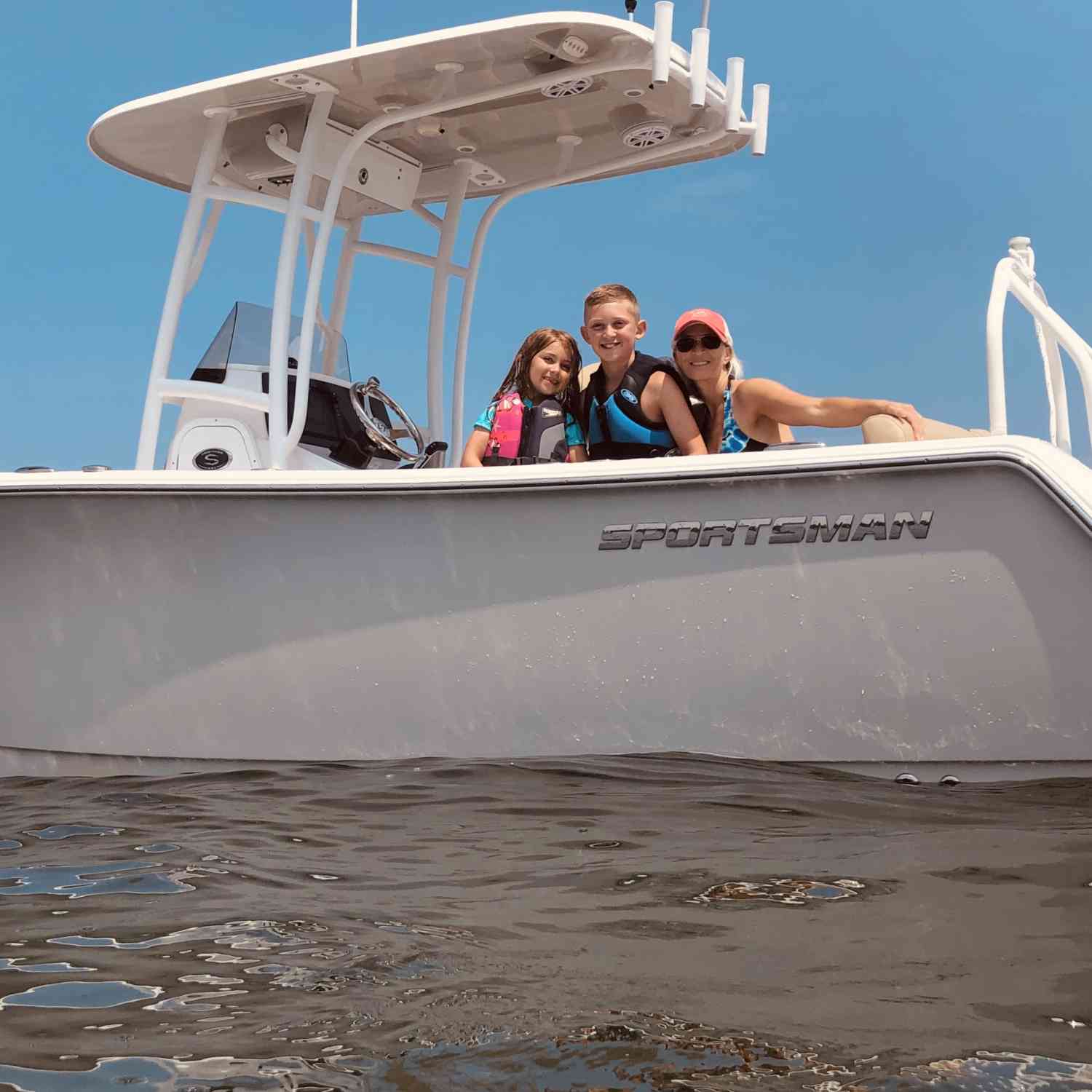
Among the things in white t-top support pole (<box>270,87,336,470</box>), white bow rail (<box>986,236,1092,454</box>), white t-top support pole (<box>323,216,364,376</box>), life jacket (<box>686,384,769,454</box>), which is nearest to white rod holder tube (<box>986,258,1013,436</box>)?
white bow rail (<box>986,236,1092,454</box>)

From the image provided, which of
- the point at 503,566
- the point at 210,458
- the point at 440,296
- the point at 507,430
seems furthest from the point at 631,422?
the point at 440,296

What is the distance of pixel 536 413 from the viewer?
4.92m

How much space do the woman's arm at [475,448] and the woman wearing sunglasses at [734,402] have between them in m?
0.81

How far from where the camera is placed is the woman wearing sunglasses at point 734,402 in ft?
14.0

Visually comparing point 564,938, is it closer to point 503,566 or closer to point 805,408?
point 503,566

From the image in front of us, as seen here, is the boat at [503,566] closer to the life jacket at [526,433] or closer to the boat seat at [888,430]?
the boat seat at [888,430]

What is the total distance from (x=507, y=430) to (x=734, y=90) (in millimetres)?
1690

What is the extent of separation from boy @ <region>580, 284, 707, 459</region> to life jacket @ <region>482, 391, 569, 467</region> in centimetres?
15

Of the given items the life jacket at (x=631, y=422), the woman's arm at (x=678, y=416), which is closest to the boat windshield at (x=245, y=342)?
the life jacket at (x=631, y=422)

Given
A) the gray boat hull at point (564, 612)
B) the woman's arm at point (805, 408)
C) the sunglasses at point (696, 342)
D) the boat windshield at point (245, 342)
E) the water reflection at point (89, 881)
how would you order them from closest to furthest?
1. the water reflection at point (89, 881)
2. the gray boat hull at point (564, 612)
3. the woman's arm at point (805, 408)
4. the sunglasses at point (696, 342)
5. the boat windshield at point (245, 342)

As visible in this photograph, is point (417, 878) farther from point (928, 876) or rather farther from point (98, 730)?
point (98, 730)

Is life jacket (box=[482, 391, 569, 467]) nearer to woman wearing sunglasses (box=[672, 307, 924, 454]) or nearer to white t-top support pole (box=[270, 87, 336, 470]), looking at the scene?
woman wearing sunglasses (box=[672, 307, 924, 454])

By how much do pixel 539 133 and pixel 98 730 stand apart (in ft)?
11.1

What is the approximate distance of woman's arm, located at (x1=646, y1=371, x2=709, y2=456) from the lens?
4.51 metres
